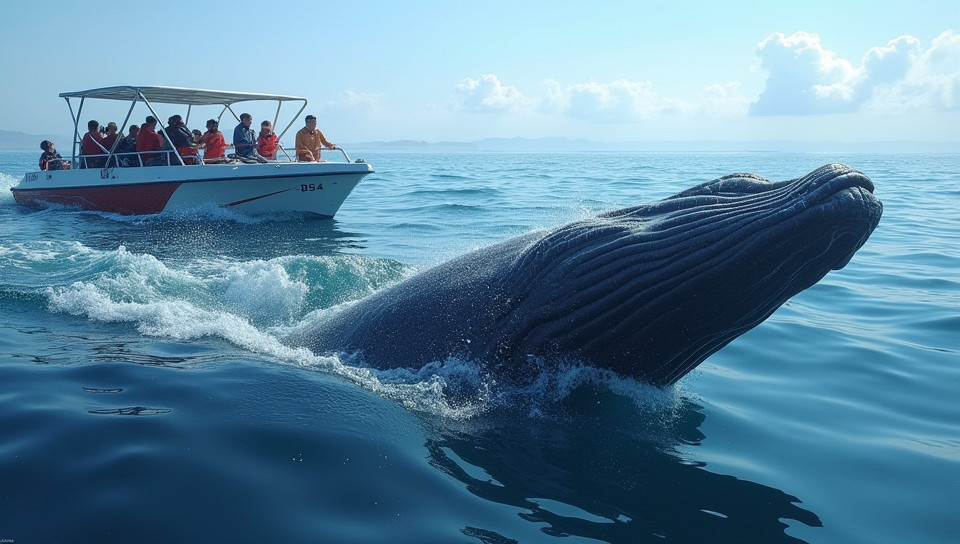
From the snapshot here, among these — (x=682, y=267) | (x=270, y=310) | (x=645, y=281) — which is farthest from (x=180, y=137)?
(x=682, y=267)

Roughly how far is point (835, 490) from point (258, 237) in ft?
56.3

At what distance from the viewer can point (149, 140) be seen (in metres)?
23.8

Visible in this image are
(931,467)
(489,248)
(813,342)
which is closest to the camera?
(931,467)

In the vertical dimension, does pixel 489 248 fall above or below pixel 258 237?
above

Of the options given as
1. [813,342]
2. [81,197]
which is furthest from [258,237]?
[813,342]

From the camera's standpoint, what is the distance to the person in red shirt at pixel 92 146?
25422mm

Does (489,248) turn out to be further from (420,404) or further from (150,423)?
(150,423)

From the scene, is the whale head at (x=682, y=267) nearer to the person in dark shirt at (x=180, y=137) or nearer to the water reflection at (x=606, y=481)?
the water reflection at (x=606, y=481)

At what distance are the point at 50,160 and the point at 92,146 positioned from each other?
7.58 feet

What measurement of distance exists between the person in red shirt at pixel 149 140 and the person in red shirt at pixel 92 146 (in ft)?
6.51

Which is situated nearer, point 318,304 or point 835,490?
point 835,490

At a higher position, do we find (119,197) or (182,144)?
(182,144)

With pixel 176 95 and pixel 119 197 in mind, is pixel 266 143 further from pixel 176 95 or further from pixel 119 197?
pixel 119 197

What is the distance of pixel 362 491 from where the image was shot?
14.1 ft
